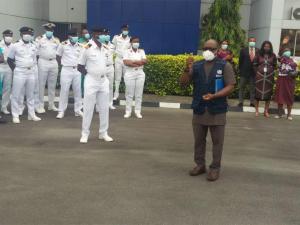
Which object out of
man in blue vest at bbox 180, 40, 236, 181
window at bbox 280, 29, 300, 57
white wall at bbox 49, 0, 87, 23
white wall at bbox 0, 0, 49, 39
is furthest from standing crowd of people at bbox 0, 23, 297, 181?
white wall at bbox 49, 0, 87, 23

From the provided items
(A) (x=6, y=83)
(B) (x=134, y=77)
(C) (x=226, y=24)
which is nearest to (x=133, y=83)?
(B) (x=134, y=77)

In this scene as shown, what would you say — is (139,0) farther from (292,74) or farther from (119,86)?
(292,74)

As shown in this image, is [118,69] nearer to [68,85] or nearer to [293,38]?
[68,85]

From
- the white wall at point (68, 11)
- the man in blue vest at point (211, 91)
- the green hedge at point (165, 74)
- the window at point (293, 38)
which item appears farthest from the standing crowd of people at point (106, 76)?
the white wall at point (68, 11)

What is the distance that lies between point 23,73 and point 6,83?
0.81 metres

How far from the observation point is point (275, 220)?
4.40m

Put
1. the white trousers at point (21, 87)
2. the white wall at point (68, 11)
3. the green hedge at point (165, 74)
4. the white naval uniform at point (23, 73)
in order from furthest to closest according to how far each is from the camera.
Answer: the white wall at point (68, 11) < the green hedge at point (165, 74) < the white trousers at point (21, 87) < the white naval uniform at point (23, 73)

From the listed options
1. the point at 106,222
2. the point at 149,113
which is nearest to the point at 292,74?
the point at 149,113

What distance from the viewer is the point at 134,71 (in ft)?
31.9

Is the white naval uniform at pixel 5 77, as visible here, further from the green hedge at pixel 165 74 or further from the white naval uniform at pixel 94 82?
the green hedge at pixel 165 74

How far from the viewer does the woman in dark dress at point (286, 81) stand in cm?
1012

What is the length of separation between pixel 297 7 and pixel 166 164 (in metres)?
11.0

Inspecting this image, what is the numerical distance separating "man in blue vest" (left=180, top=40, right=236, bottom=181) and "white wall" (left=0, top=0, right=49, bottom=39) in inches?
407

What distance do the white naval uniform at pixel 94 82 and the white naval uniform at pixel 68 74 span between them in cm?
237
